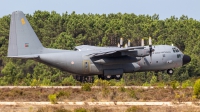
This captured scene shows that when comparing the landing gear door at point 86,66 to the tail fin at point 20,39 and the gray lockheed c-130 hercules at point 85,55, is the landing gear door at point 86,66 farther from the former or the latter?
the tail fin at point 20,39

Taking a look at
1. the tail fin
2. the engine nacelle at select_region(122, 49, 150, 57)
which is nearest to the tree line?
the tail fin

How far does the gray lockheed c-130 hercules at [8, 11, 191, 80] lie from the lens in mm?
55000

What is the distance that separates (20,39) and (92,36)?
5839cm

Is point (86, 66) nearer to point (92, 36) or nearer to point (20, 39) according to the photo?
point (20, 39)

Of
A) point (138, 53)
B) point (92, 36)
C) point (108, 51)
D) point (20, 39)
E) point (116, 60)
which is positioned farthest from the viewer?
point (92, 36)

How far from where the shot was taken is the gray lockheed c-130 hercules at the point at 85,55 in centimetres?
5500

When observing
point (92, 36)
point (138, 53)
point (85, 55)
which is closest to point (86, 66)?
point (85, 55)

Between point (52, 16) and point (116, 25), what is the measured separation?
1345cm

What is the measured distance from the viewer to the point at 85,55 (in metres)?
56.0

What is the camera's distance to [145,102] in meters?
39.6

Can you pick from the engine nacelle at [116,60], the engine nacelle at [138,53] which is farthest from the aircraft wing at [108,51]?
the engine nacelle at [116,60]

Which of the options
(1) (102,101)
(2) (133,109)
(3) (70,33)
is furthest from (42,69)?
(2) (133,109)

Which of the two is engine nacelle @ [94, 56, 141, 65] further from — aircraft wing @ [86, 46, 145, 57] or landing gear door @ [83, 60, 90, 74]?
landing gear door @ [83, 60, 90, 74]

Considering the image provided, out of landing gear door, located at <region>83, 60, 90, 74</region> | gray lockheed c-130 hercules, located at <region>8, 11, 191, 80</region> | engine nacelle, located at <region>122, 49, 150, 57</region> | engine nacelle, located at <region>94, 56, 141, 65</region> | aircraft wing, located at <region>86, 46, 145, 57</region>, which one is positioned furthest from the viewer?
engine nacelle, located at <region>94, 56, 141, 65</region>
